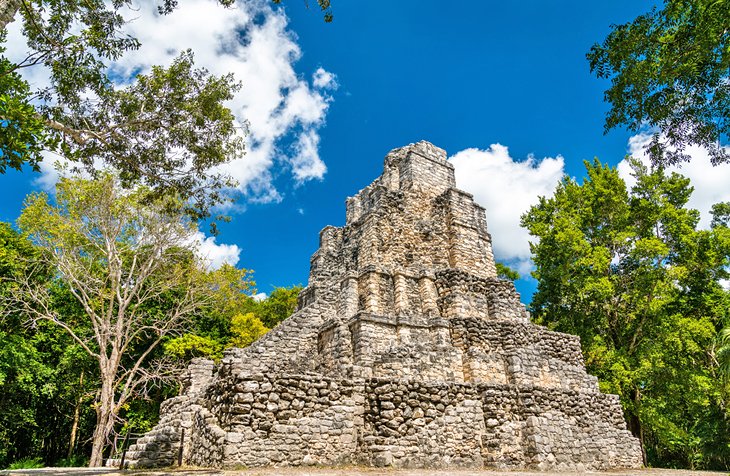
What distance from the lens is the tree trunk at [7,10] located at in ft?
20.5

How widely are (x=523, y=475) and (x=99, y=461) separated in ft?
47.1

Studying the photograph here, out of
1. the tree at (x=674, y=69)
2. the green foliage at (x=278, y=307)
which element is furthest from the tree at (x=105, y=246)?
the tree at (x=674, y=69)

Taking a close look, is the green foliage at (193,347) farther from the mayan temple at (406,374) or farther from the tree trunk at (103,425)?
the mayan temple at (406,374)

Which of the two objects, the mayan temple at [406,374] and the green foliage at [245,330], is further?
the green foliage at [245,330]

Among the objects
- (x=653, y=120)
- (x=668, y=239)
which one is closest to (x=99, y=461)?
(x=653, y=120)

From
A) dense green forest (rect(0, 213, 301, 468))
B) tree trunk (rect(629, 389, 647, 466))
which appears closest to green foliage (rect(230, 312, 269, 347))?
dense green forest (rect(0, 213, 301, 468))

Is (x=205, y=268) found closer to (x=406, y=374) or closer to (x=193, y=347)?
(x=193, y=347)

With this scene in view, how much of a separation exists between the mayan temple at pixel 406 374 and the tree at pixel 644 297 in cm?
462

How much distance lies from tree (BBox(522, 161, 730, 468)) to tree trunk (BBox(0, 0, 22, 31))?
1854 centimetres

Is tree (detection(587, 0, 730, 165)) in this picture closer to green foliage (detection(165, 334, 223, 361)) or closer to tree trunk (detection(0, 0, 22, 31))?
tree trunk (detection(0, 0, 22, 31))

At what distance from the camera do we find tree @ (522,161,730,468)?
16422 millimetres

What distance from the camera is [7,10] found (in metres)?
6.34

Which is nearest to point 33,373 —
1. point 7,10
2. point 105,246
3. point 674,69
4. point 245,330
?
point 105,246

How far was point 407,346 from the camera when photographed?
11789 mm
